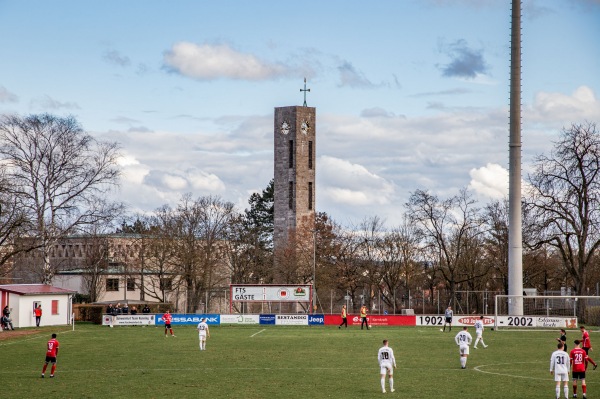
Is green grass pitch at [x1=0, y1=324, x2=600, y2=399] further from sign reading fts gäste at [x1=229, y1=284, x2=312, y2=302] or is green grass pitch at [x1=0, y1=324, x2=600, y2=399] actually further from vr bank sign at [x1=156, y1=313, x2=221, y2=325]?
sign reading fts gäste at [x1=229, y1=284, x2=312, y2=302]

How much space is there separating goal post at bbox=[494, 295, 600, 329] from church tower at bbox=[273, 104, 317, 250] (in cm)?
4094

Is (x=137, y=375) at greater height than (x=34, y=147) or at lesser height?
lesser

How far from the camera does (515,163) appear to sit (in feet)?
227

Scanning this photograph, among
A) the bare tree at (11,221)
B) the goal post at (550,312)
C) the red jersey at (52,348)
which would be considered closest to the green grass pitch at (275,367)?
the red jersey at (52,348)

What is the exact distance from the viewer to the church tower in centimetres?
11144

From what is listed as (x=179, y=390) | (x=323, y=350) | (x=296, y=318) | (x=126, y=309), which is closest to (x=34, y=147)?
(x=126, y=309)

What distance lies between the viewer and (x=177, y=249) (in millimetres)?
→ 98812

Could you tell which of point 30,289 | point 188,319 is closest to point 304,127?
point 188,319

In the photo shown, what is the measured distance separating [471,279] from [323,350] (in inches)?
1889

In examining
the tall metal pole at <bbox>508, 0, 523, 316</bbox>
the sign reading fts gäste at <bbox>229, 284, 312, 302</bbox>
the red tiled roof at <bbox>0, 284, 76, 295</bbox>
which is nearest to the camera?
the tall metal pole at <bbox>508, 0, 523, 316</bbox>

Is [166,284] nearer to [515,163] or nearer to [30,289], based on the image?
[30,289]

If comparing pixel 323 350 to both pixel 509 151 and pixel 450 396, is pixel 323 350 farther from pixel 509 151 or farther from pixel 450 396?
pixel 509 151

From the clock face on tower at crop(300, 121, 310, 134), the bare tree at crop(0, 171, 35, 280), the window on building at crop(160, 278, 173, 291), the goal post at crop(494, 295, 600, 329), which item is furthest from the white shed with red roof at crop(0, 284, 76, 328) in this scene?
the clock face on tower at crop(300, 121, 310, 134)

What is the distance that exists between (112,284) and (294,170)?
2727cm
